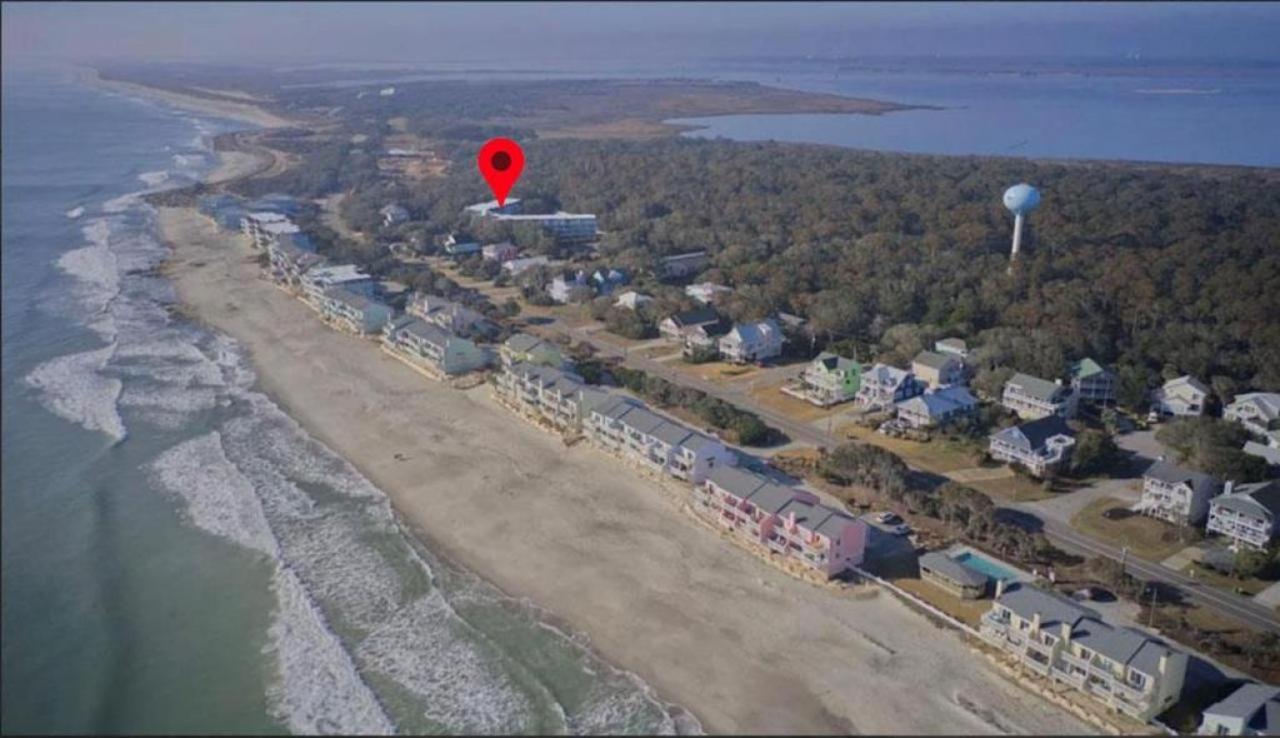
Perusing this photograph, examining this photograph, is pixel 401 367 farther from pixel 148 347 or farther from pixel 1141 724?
pixel 1141 724

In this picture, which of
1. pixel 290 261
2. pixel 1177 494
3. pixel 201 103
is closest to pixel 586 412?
pixel 1177 494

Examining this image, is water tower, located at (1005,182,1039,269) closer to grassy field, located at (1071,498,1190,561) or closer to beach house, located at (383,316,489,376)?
grassy field, located at (1071,498,1190,561)

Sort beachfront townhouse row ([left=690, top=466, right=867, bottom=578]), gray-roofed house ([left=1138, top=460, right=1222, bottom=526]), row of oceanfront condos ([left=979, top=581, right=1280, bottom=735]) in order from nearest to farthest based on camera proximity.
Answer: row of oceanfront condos ([left=979, top=581, right=1280, bottom=735]) < beachfront townhouse row ([left=690, top=466, right=867, bottom=578]) < gray-roofed house ([left=1138, top=460, right=1222, bottom=526])

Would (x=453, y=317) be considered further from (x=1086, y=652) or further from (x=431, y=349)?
(x=1086, y=652)

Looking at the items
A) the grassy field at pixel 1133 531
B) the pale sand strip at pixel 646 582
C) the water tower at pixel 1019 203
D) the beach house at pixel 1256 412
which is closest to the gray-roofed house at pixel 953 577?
the pale sand strip at pixel 646 582

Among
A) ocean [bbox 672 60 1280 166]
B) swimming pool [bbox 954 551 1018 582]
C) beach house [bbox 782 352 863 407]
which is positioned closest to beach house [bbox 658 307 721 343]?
beach house [bbox 782 352 863 407]

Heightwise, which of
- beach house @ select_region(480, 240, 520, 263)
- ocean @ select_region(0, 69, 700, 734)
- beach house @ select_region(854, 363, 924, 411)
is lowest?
ocean @ select_region(0, 69, 700, 734)

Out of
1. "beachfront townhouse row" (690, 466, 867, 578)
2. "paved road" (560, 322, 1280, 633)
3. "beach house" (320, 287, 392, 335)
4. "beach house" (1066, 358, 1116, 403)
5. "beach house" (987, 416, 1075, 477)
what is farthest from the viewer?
"beach house" (320, 287, 392, 335)

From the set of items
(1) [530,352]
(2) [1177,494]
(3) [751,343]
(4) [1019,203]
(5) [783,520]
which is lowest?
(5) [783,520]

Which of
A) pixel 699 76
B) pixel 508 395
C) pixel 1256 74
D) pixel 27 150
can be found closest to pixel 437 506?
pixel 508 395
